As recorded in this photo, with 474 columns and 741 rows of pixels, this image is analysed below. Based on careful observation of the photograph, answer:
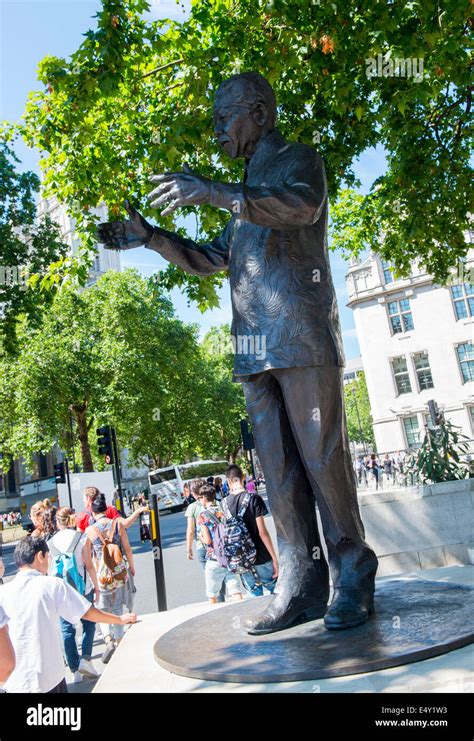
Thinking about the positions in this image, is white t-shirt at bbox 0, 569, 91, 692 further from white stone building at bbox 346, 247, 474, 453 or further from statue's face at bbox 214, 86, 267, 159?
white stone building at bbox 346, 247, 474, 453

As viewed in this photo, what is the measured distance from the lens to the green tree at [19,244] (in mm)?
19281

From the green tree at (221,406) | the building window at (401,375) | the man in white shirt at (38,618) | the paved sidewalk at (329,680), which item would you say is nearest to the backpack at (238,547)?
the man in white shirt at (38,618)

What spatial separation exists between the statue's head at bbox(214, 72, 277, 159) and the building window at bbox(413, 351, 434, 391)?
48156mm

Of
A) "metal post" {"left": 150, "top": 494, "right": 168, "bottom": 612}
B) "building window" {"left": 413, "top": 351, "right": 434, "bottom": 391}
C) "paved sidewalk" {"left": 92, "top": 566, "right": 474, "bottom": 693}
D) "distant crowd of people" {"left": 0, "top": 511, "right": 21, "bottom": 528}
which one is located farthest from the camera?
"distant crowd of people" {"left": 0, "top": 511, "right": 21, "bottom": 528}

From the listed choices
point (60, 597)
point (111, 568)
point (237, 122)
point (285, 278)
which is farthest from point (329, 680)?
point (111, 568)

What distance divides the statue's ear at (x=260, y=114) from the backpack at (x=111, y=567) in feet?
17.2

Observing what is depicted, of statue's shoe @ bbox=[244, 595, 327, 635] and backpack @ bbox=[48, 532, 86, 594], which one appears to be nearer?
statue's shoe @ bbox=[244, 595, 327, 635]

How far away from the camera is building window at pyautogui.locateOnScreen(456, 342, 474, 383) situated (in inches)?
1887

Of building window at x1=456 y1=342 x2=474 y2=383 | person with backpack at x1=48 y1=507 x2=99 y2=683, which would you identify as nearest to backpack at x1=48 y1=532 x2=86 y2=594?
person with backpack at x1=48 y1=507 x2=99 y2=683

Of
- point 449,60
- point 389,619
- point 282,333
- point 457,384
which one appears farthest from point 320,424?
point 457,384

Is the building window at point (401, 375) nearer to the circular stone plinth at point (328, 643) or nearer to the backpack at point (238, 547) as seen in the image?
the backpack at point (238, 547)

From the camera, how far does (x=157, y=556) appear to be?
8.59 meters
